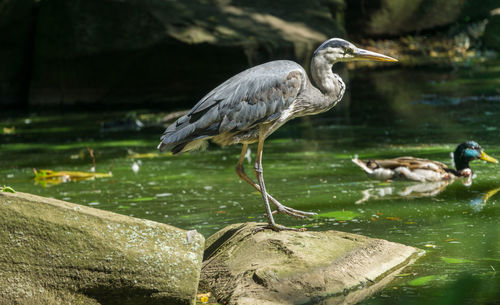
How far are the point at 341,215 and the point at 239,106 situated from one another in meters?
1.71

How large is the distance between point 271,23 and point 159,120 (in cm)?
460

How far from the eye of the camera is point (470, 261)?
563cm

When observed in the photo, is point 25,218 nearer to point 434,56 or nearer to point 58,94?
point 58,94

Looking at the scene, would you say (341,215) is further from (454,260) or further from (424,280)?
(424,280)

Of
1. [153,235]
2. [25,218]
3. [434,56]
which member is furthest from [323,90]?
[434,56]

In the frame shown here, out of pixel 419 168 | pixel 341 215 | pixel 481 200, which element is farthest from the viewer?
pixel 419 168

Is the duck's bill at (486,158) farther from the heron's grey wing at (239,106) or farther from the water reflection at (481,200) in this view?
the heron's grey wing at (239,106)

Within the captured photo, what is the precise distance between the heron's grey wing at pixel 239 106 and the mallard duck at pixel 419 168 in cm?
296

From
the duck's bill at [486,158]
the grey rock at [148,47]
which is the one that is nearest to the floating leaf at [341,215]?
the duck's bill at [486,158]

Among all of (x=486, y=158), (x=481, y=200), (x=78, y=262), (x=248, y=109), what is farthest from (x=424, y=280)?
(x=486, y=158)

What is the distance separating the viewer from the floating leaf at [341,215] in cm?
724

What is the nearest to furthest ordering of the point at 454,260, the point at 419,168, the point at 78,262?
1. the point at 78,262
2. the point at 454,260
3. the point at 419,168

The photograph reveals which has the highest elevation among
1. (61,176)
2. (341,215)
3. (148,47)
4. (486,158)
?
(148,47)

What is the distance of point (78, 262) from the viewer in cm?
458
